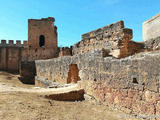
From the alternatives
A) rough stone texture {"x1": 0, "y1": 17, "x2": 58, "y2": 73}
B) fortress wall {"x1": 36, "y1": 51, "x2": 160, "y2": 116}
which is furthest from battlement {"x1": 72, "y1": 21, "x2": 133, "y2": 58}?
rough stone texture {"x1": 0, "y1": 17, "x2": 58, "y2": 73}

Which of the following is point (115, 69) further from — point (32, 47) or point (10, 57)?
point (10, 57)

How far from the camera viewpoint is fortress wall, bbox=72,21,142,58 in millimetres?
9102

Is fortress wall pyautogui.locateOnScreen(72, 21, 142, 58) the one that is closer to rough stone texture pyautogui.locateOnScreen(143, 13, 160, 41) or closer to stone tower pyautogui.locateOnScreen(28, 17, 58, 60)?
rough stone texture pyautogui.locateOnScreen(143, 13, 160, 41)

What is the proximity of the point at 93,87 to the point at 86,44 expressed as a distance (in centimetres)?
751

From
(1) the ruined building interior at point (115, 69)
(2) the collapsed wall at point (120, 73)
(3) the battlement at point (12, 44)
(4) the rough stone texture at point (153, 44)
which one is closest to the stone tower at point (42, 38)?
(3) the battlement at point (12, 44)

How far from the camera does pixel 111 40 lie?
35.8 ft

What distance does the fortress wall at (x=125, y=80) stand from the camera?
4.49 meters

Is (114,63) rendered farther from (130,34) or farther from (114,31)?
(114,31)

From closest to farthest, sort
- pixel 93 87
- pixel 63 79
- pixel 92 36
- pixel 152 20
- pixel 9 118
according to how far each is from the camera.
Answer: pixel 9 118, pixel 93 87, pixel 63 79, pixel 92 36, pixel 152 20

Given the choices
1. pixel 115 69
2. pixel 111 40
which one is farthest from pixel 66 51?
pixel 115 69

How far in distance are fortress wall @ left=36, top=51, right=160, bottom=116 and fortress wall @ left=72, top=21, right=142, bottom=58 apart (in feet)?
3.78

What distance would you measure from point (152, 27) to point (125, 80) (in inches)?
420

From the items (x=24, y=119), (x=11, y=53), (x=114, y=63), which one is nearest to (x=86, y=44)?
(x=114, y=63)

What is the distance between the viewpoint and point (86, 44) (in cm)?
1427
